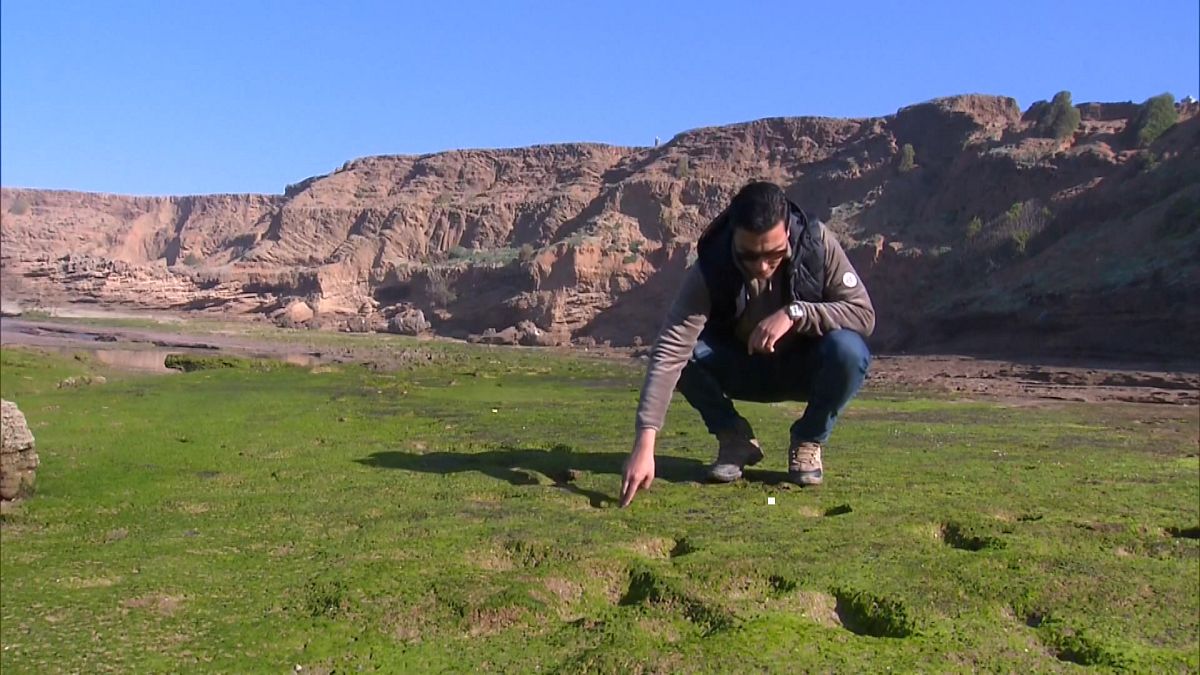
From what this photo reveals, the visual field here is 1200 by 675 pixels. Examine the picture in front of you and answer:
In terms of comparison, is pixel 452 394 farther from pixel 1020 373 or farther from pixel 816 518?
pixel 1020 373

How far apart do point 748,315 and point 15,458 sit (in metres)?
3.93

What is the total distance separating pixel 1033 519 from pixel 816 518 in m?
1.10

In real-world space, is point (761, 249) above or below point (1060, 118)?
below

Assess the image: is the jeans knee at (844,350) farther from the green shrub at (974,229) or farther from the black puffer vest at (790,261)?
the green shrub at (974,229)

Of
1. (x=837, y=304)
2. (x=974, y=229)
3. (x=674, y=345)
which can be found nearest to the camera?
(x=674, y=345)

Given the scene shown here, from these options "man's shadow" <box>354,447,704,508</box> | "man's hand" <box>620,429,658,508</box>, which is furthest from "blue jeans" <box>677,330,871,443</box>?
"man's hand" <box>620,429,658,508</box>

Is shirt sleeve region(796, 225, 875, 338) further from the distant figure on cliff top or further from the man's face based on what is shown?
the man's face

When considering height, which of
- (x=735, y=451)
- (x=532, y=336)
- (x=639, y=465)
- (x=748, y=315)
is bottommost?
(x=532, y=336)

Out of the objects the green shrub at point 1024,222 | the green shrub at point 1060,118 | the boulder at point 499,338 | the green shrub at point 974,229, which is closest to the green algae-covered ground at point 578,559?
the green shrub at point 1024,222

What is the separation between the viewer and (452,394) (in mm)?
14227

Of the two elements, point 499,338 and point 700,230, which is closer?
point 499,338

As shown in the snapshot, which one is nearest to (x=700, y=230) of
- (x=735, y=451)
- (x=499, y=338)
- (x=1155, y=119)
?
(x=499, y=338)

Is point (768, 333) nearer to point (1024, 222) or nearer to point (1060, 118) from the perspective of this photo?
point (1024, 222)

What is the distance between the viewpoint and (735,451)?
580 centimetres
